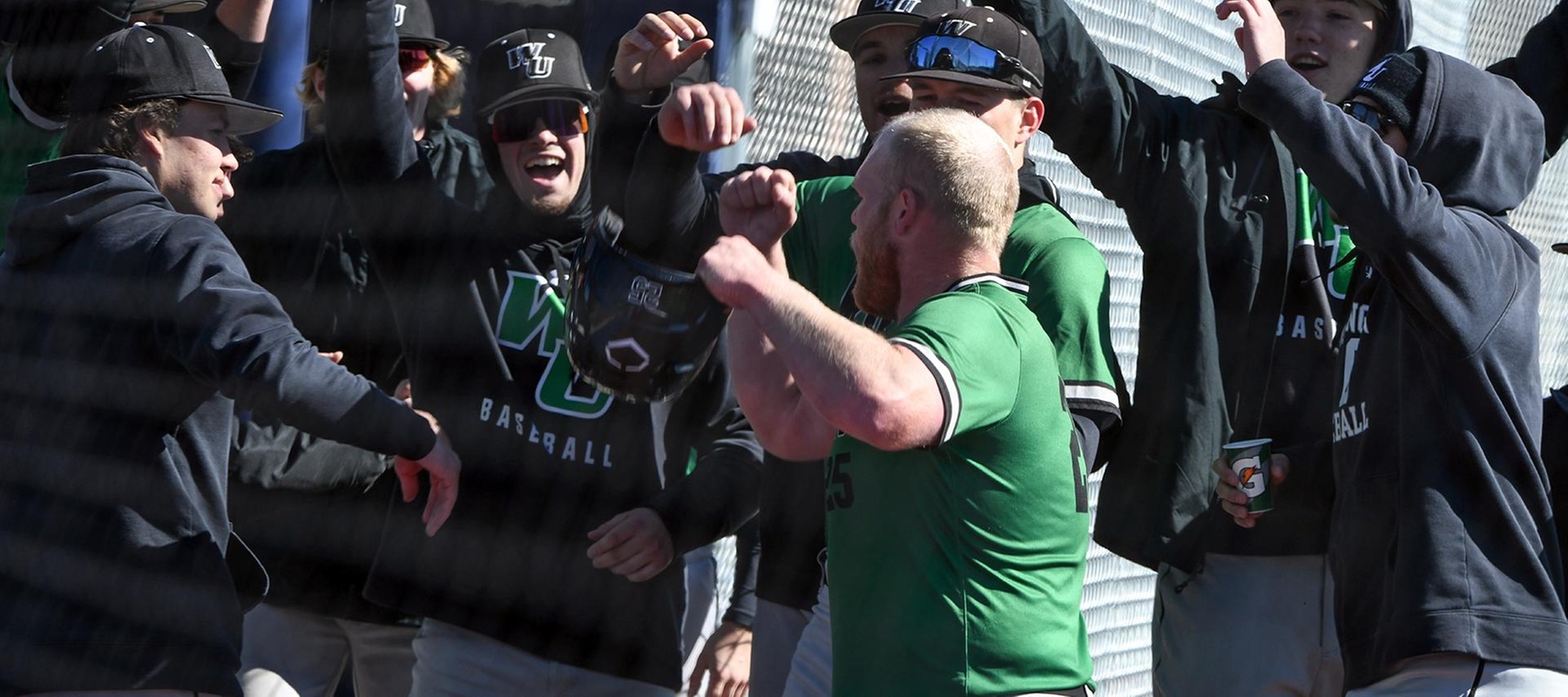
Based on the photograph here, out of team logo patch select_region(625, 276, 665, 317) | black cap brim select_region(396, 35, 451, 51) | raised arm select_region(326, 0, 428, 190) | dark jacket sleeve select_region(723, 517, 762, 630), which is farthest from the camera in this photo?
black cap brim select_region(396, 35, 451, 51)

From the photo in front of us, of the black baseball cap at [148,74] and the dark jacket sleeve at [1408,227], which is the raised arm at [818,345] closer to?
the dark jacket sleeve at [1408,227]

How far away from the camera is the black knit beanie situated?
2678 millimetres

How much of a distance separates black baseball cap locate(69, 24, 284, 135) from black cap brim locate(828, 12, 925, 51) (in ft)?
3.50

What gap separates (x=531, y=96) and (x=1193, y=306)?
128 centimetres

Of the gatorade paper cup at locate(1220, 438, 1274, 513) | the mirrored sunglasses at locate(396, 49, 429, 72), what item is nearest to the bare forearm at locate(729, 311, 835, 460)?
the gatorade paper cup at locate(1220, 438, 1274, 513)

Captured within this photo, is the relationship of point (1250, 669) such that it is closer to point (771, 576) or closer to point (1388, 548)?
point (1388, 548)

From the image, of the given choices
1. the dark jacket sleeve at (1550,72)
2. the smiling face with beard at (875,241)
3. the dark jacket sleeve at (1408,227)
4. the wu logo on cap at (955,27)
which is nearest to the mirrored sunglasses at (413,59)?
the wu logo on cap at (955,27)

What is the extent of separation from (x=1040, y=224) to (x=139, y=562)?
4.79 ft

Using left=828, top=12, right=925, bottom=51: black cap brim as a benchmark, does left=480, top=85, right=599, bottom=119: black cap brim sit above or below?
below

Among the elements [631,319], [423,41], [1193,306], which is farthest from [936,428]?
[423,41]

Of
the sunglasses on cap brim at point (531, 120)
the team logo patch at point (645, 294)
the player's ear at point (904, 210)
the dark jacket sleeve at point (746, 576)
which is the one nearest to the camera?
the player's ear at point (904, 210)

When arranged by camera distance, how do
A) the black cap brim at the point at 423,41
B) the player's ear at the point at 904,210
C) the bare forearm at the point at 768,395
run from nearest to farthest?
the player's ear at the point at 904,210 → the bare forearm at the point at 768,395 → the black cap brim at the point at 423,41

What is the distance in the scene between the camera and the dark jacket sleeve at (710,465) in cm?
291

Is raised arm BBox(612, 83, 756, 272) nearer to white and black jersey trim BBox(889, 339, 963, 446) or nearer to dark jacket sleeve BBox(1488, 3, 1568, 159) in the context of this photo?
white and black jersey trim BBox(889, 339, 963, 446)
